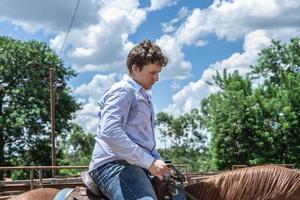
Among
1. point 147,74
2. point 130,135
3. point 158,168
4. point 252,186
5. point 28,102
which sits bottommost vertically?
point 252,186

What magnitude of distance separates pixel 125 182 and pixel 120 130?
0.32 metres

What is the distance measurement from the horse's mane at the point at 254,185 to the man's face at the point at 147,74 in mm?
728

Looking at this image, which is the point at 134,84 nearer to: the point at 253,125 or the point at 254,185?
the point at 254,185

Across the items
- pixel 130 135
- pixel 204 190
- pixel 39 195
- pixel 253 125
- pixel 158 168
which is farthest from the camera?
pixel 253 125

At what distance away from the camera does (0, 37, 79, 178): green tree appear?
96.7ft

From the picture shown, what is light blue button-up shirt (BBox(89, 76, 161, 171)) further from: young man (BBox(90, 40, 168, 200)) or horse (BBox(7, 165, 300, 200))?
horse (BBox(7, 165, 300, 200))

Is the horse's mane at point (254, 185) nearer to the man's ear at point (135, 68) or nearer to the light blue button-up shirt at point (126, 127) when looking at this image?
the light blue button-up shirt at point (126, 127)

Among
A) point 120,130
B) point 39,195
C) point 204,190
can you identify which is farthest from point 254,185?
point 39,195

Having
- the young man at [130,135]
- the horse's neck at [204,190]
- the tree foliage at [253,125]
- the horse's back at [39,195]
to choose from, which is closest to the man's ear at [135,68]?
the young man at [130,135]

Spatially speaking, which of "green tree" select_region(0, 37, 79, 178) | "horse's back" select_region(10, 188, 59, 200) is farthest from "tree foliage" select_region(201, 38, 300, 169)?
"horse's back" select_region(10, 188, 59, 200)

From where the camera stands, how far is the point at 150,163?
310 cm

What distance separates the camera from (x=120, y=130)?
10.2 ft

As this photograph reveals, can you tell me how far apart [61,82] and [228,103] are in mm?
9820

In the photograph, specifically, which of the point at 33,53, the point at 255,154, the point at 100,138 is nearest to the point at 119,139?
the point at 100,138
